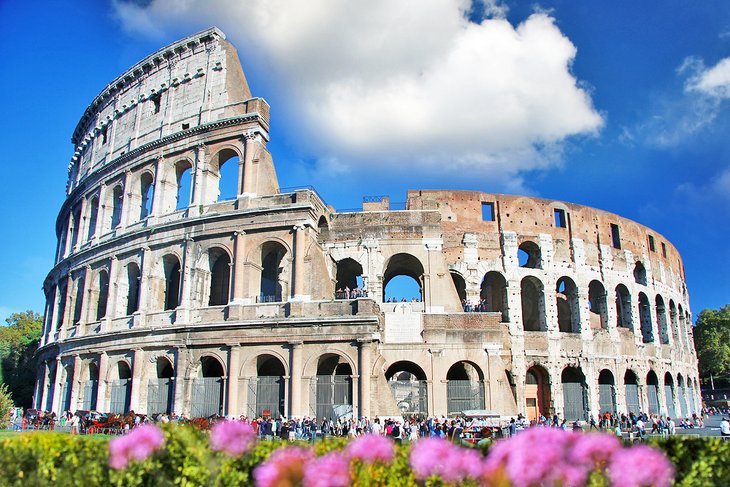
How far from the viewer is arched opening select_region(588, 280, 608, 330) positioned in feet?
101

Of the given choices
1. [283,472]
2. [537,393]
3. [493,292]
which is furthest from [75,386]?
[283,472]

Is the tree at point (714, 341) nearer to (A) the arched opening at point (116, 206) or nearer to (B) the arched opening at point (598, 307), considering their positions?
(B) the arched opening at point (598, 307)

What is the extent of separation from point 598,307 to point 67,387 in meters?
27.3

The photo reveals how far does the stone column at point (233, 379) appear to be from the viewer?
2147cm

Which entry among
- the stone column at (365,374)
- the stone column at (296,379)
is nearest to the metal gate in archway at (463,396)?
the stone column at (365,374)

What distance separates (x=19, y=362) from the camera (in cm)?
4000

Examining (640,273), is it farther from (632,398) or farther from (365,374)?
(365,374)

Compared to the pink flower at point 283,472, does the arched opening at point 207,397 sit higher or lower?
higher

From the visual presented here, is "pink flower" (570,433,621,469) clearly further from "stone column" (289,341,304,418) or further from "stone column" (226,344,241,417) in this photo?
"stone column" (226,344,241,417)

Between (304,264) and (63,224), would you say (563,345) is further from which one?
(63,224)

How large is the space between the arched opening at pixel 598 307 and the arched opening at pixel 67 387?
2616cm

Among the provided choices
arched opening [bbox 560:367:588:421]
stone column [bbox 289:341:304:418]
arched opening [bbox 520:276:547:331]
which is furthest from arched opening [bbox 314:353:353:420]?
arched opening [bbox 520:276:547:331]

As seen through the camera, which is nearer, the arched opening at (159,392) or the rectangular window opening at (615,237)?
the arched opening at (159,392)

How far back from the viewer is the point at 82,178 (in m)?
32.2
